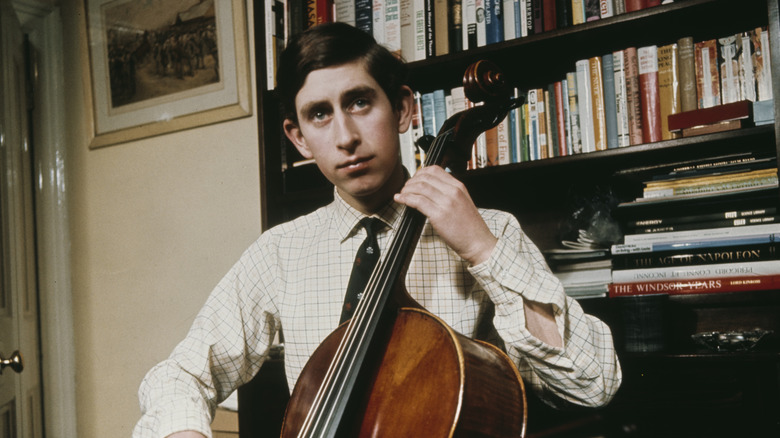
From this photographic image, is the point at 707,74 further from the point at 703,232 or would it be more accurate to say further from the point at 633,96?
the point at 703,232

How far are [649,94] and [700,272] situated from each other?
39 cm

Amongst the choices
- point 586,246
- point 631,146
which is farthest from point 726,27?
point 586,246

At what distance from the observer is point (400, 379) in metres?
0.74

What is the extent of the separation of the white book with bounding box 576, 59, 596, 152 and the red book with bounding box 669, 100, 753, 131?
0.54ft

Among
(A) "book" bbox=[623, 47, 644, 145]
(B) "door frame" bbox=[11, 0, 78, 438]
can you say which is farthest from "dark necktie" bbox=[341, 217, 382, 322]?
(B) "door frame" bbox=[11, 0, 78, 438]

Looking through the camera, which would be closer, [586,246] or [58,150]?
[586,246]

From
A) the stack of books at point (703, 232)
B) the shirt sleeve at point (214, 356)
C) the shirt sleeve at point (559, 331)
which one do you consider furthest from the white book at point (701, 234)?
the shirt sleeve at point (214, 356)

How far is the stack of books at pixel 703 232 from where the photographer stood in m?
1.15

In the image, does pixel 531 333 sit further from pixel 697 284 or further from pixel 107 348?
pixel 107 348

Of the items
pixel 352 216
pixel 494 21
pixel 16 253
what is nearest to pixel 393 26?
pixel 494 21

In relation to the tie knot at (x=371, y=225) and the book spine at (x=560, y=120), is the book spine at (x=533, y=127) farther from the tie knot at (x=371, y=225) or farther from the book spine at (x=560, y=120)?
the tie knot at (x=371, y=225)

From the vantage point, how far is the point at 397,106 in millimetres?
1125

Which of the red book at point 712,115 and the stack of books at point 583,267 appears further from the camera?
the stack of books at point 583,267

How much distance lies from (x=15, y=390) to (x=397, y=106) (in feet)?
5.75
